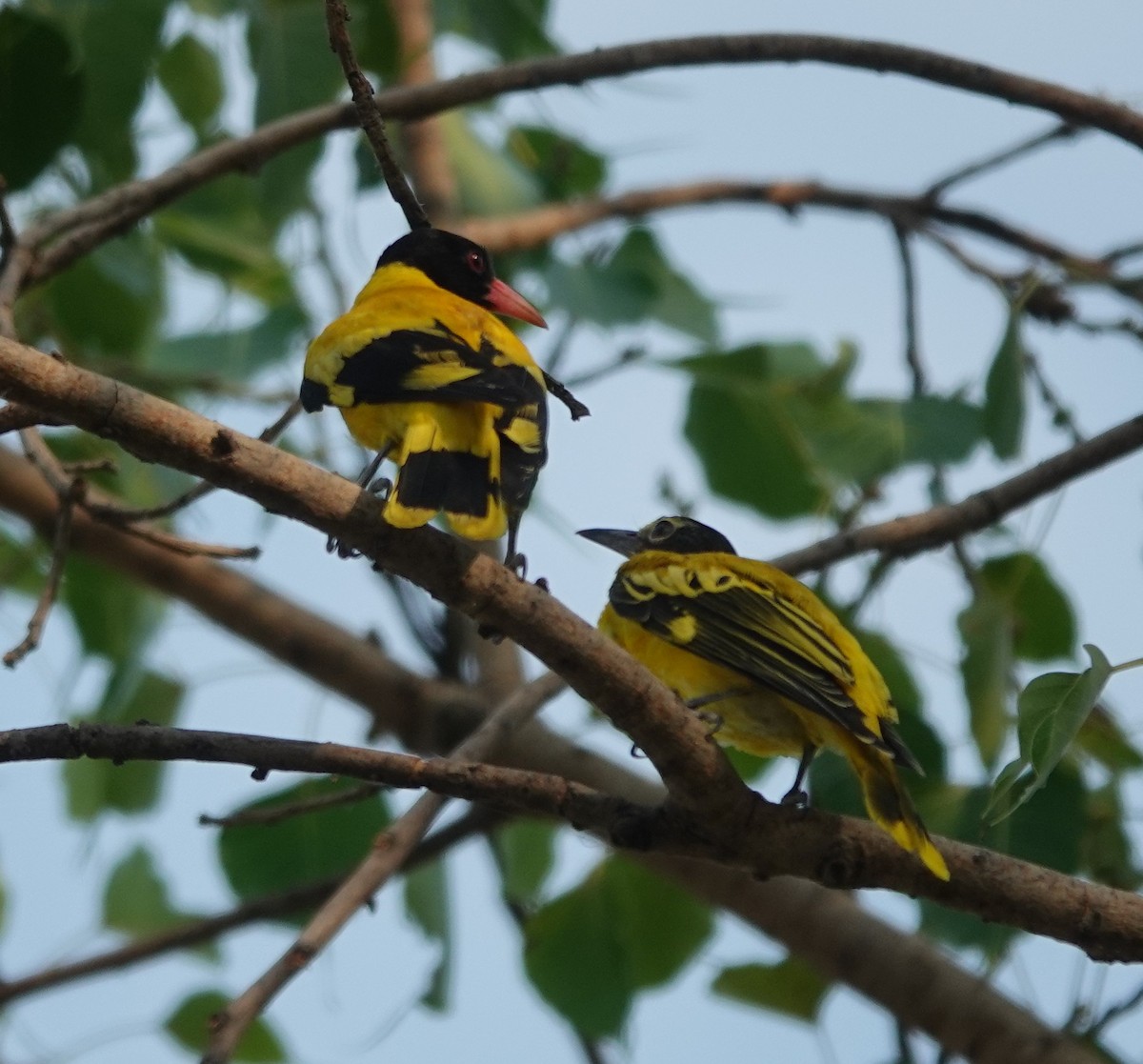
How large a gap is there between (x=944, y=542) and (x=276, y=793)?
1.99 meters

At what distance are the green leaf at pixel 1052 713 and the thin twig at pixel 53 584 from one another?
1660 mm

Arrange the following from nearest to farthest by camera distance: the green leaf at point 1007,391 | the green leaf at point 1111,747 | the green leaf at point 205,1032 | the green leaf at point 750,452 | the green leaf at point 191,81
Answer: the green leaf at point 1007,391 < the green leaf at point 1111,747 < the green leaf at point 750,452 < the green leaf at point 205,1032 < the green leaf at point 191,81

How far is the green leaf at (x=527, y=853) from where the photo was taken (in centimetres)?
507

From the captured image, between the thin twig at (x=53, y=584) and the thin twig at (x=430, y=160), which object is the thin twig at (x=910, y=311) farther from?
the thin twig at (x=53, y=584)

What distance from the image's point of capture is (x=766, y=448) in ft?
15.7

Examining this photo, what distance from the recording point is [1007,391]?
12.0 feet

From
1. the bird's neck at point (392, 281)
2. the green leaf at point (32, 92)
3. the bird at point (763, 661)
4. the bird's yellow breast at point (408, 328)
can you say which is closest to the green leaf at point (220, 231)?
the bird's neck at point (392, 281)

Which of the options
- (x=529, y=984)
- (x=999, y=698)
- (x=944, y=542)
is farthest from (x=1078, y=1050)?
(x=529, y=984)

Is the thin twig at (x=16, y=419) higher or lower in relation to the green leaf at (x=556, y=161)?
lower

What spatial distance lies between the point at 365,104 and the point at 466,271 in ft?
5.08

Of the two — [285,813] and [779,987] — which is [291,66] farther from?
[779,987]

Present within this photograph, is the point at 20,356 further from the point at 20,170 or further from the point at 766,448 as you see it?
the point at 766,448

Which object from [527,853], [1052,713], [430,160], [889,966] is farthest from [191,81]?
Result: [1052,713]

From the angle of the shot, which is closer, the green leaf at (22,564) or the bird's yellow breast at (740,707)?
the bird's yellow breast at (740,707)
